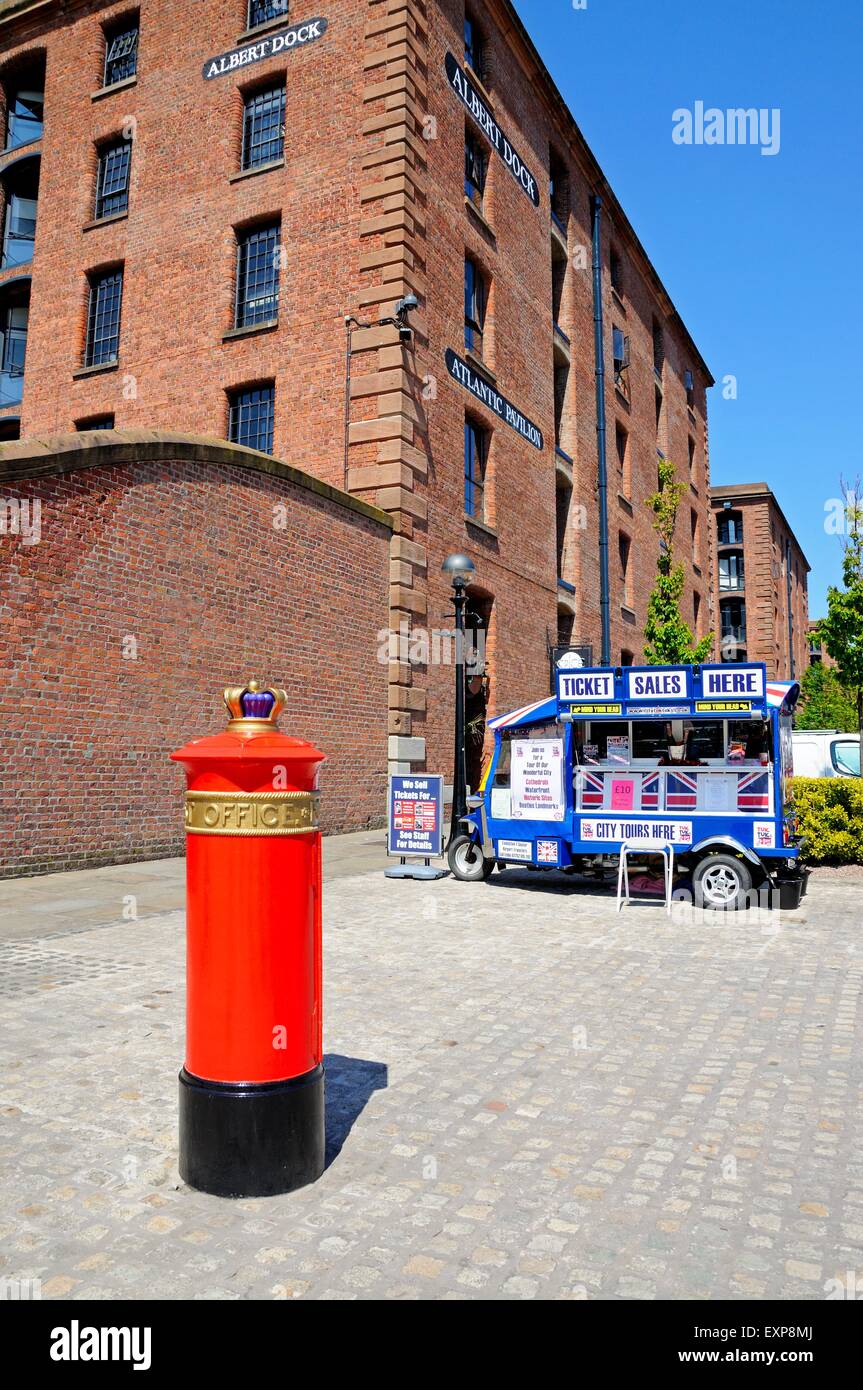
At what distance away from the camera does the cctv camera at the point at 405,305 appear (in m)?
15.9

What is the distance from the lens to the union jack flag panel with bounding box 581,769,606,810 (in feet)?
34.6

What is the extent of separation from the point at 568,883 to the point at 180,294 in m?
15.0

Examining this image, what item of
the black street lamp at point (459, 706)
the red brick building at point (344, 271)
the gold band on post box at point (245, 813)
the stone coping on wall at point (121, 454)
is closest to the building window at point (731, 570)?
the red brick building at point (344, 271)

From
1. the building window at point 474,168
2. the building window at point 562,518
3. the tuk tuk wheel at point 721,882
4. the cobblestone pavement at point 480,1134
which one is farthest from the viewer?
the building window at point 562,518

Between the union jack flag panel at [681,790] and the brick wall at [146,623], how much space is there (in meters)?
6.16

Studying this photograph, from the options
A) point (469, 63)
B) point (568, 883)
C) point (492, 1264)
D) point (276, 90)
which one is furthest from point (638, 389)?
point (492, 1264)

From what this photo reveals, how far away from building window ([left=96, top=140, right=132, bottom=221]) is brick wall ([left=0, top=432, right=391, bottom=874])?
37.7 ft

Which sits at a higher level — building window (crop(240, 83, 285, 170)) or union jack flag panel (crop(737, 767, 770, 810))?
building window (crop(240, 83, 285, 170))

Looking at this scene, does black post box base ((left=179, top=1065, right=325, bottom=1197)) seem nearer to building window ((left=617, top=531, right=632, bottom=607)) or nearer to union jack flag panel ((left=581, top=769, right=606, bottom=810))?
union jack flag panel ((left=581, top=769, right=606, bottom=810))

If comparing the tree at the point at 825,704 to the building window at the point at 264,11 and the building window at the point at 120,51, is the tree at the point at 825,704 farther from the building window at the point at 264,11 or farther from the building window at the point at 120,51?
the building window at the point at 120,51

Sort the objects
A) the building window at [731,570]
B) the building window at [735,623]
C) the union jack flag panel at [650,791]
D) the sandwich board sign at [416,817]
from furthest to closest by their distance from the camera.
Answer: the building window at [731,570] < the building window at [735,623] < the sandwich board sign at [416,817] < the union jack flag panel at [650,791]

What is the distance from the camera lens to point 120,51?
2145 centimetres

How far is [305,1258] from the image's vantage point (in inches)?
112

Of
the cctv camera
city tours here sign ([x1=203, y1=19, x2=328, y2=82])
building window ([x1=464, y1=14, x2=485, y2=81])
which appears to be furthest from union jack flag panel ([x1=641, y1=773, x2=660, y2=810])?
building window ([x1=464, y1=14, x2=485, y2=81])
